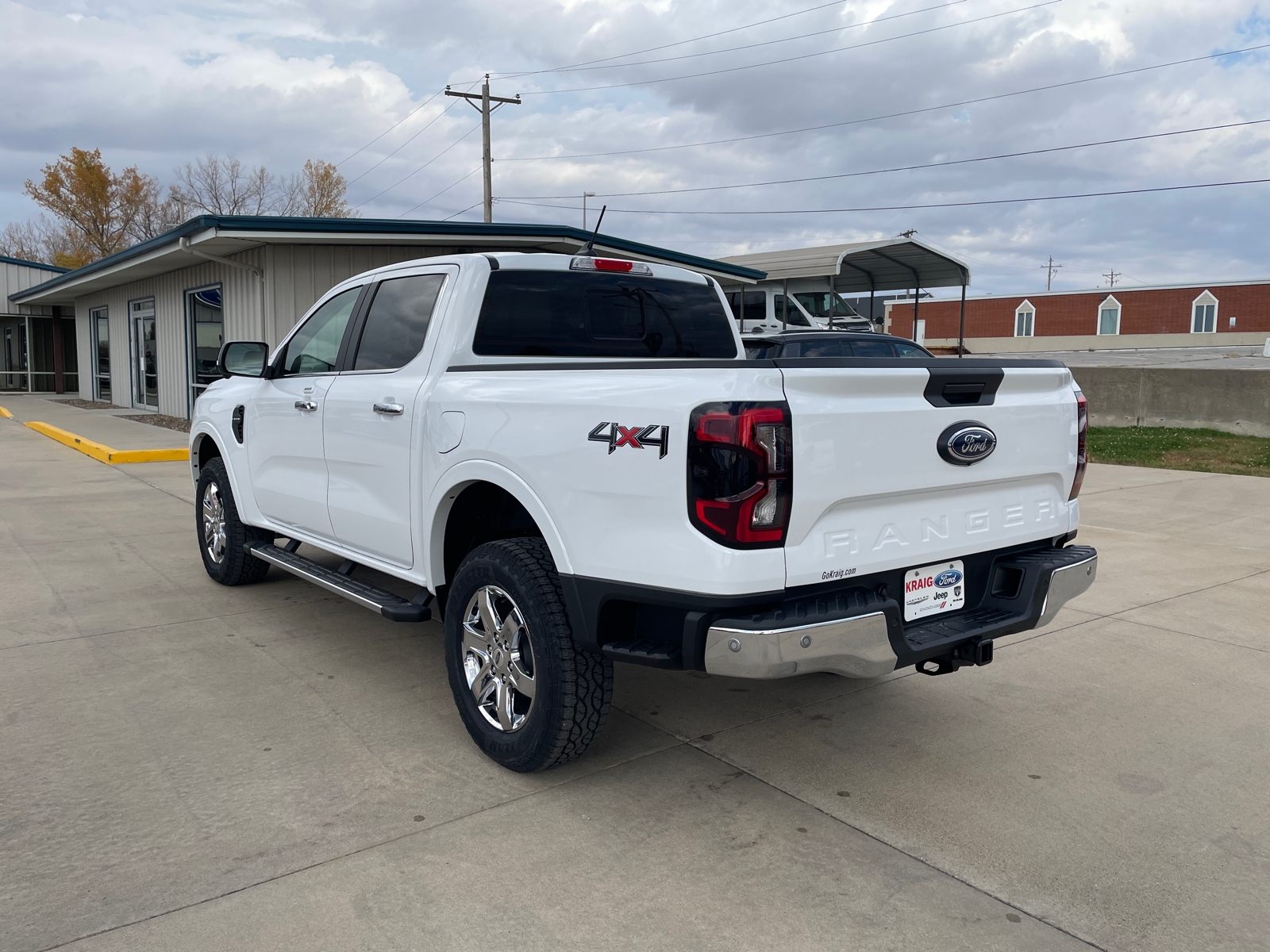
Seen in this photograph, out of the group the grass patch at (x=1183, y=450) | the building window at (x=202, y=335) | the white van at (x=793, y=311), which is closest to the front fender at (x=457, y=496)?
the grass patch at (x=1183, y=450)

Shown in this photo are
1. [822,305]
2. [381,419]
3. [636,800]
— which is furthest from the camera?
[822,305]

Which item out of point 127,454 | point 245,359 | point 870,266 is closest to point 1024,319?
point 870,266

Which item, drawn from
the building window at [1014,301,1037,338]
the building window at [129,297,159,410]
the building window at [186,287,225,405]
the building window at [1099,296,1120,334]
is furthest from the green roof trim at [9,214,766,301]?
the building window at [1014,301,1037,338]

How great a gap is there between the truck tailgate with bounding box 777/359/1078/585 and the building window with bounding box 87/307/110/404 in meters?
27.7

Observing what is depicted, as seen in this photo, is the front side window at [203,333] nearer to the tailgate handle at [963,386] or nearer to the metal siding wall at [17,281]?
the metal siding wall at [17,281]

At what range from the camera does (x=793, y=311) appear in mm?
24297

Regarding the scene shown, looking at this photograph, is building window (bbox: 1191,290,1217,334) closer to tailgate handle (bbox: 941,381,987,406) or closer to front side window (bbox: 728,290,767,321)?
front side window (bbox: 728,290,767,321)

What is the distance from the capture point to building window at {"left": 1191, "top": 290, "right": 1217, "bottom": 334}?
5459 centimetres

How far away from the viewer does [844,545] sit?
300cm

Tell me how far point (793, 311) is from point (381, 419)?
21.0 meters

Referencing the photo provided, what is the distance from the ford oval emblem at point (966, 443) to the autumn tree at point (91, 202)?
49.2 meters

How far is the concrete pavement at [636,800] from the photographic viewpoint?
2.70 m

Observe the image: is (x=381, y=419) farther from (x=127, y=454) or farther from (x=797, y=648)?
(x=127, y=454)

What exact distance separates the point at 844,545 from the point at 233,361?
4.11 m
